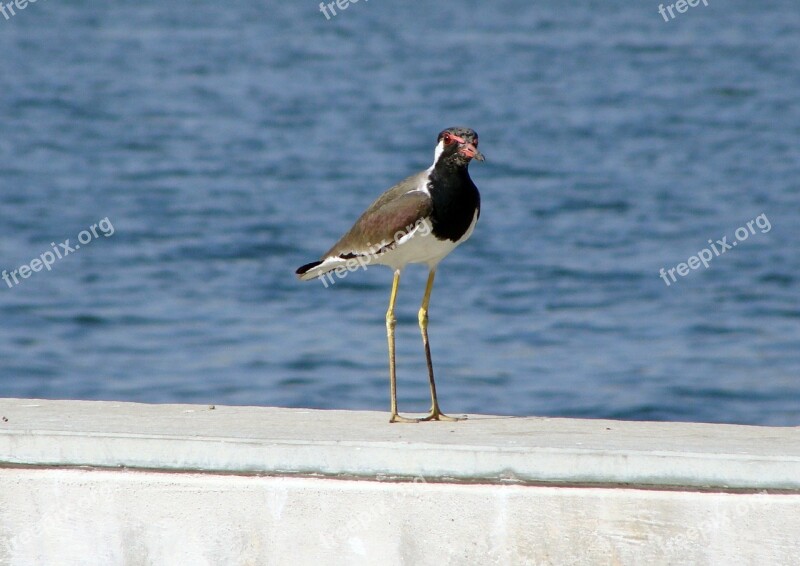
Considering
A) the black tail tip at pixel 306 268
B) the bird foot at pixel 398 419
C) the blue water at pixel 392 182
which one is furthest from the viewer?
the blue water at pixel 392 182

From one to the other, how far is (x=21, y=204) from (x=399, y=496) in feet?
60.3

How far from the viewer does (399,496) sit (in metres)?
5.14

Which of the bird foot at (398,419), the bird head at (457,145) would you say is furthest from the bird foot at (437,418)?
the bird head at (457,145)

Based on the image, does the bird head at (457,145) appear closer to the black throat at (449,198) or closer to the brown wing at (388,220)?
the black throat at (449,198)

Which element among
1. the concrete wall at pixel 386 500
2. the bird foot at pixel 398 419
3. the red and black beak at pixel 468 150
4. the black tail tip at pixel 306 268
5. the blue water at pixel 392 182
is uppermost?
the blue water at pixel 392 182

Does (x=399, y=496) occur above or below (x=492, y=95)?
below

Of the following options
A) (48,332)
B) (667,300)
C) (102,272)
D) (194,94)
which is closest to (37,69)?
(194,94)

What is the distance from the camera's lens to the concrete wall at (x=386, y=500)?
4.99 meters

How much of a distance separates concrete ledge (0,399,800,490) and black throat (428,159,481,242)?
3.35ft

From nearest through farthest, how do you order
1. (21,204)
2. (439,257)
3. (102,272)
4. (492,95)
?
(439,257) < (102,272) < (21,204) < (492,95)

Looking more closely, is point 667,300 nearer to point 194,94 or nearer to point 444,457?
point 444,457

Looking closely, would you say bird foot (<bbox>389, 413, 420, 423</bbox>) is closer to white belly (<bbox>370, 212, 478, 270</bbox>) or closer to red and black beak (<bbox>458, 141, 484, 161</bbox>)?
white belly (<bbox>370, 212, 478, 270</bbox>)

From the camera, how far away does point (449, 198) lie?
251 inches

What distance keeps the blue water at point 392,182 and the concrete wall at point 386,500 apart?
7.74 metres
